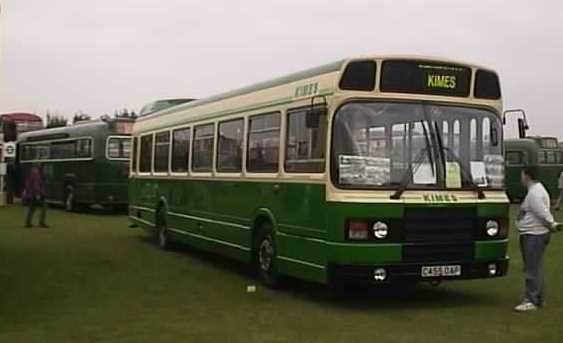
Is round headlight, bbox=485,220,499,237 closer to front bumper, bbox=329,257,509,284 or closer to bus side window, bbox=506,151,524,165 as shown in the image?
front bumper, bbox=329,257,509,284

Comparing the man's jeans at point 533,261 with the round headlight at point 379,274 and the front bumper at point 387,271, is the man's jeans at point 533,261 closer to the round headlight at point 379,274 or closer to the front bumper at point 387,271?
the front bumper at point 387,271

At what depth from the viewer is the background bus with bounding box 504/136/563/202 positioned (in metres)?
39.8

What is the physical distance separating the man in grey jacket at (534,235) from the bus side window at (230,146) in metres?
4.54

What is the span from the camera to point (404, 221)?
427 inches

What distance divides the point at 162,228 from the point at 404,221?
8965mm

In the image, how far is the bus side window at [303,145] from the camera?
1117 centimetres

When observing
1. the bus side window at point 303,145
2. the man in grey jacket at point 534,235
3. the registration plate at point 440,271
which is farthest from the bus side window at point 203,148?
the man in grey jacket at point 534,235

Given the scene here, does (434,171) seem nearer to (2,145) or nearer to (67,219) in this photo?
(67,219)

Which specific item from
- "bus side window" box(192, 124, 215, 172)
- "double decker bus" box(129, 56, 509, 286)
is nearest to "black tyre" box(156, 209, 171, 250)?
"bus side window" box(192, 124, 215, 172)

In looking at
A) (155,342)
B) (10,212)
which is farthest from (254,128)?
(10,212)

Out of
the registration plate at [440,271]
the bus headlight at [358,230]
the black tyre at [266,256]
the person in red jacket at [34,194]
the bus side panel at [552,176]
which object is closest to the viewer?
the bus headlight at [358,230]

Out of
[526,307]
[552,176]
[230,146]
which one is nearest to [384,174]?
[526,307]

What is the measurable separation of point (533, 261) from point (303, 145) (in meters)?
3.11

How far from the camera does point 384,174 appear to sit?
10914mm
